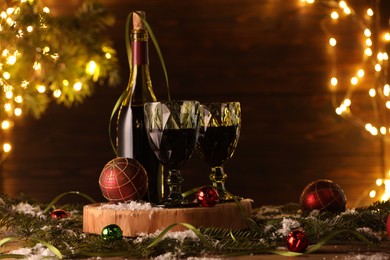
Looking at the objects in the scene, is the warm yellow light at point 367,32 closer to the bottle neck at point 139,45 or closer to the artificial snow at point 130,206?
the bottle neck at point 139,45

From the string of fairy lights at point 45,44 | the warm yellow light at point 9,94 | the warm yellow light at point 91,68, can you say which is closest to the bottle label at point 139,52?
the string of fairy lights at point 45,44

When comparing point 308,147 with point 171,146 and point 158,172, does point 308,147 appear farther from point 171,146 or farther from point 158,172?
point 171,146

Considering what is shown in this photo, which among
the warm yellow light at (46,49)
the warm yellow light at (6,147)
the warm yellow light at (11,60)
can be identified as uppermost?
the warm yellow light at (46,49)

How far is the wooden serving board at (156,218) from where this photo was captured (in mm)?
1078

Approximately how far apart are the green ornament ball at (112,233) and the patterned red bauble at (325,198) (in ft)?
1.42

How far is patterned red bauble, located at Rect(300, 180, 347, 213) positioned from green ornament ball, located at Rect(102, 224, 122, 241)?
432mm

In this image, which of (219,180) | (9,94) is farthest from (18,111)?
(219,180)

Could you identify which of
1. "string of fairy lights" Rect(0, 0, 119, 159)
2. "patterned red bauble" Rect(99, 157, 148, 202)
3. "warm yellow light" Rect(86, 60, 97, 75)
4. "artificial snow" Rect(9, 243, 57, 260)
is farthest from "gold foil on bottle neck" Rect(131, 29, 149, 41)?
"warm yellow light" Rect(86, 60, 97, 75)

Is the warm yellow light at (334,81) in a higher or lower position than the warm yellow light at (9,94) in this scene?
higher

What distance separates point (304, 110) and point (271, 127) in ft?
0.45

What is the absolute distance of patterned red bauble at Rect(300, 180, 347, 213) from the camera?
1.29m

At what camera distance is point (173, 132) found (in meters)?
1.15

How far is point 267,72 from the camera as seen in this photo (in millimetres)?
2623

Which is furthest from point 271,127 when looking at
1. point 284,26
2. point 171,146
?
point 171,146
